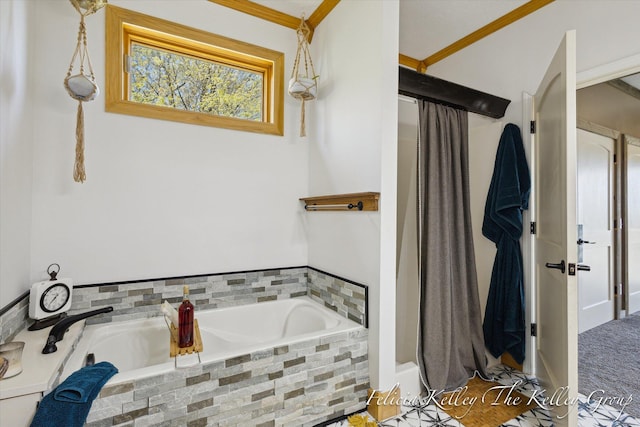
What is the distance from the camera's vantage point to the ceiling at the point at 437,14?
2.23 meters

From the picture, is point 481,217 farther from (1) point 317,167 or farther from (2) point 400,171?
(1) point 317,167

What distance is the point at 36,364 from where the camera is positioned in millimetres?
1139

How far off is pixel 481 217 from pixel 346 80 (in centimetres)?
153

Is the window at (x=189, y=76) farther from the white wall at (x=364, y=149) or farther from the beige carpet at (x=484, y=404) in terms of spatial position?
the beige carpet at (x=484, y=404)

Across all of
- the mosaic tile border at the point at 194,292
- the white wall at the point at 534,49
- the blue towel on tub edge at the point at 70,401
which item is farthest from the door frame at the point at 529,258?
the blue towel on tub edge at the point at 70,401

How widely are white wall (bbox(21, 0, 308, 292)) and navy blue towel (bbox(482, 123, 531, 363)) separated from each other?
1.49m

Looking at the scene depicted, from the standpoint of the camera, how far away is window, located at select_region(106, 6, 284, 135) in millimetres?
1892

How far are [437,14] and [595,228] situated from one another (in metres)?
2.65

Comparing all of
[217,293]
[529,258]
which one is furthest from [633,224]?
[217,293]

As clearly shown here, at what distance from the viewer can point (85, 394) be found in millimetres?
1059

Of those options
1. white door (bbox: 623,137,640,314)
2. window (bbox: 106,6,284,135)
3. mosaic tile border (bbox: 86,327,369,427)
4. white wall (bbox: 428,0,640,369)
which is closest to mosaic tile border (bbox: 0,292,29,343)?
mosaic tile border (bbox: 86,327,369,427)

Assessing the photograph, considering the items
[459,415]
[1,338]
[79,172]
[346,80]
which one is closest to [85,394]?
[1,338]

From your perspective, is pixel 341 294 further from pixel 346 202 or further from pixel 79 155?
pixel 79 155

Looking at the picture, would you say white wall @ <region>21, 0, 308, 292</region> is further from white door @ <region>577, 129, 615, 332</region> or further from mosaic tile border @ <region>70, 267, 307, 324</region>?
white door @ <region>577, 129, 615, 332</region>
